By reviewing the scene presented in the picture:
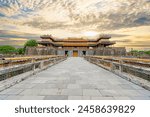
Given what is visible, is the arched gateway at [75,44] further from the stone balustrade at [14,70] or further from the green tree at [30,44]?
the stone balustrade at [14,70]

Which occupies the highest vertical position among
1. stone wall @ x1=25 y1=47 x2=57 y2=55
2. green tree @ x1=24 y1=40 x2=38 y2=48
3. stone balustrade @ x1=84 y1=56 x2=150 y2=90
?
green tree @ x1=24 y1=40 x2=38 y2=48

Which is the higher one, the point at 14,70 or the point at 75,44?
the point at 75,44

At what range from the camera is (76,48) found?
70.2m

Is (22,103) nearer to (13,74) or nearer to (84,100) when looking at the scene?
(84,100)

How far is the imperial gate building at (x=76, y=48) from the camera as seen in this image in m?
63.2

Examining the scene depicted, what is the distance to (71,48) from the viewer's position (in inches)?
2756

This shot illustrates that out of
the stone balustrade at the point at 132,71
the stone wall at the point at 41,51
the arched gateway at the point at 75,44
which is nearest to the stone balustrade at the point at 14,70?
the stone balustrade at the point at 132,71

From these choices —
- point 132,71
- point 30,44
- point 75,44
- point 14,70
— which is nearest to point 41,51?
point 75,44

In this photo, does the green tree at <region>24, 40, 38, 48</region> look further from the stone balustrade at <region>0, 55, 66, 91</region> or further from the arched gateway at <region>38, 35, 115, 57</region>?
the stone balustrade at <region>0, 55, 66, 91</region>

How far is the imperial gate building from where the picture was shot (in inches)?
2490

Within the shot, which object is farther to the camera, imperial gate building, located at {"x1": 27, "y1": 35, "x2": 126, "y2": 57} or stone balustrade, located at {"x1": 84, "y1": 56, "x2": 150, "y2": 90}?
imperial gate building, located at {"x1": 27, "y1": 35, "x2": 126, "y2": 57}

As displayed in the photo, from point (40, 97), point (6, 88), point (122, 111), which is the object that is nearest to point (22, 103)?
point (40, 97)

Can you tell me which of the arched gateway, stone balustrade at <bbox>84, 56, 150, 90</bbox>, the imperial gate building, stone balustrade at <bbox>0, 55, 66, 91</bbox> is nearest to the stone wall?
the imperial gate building

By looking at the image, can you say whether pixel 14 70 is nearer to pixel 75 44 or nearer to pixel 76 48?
pixel 76 48
